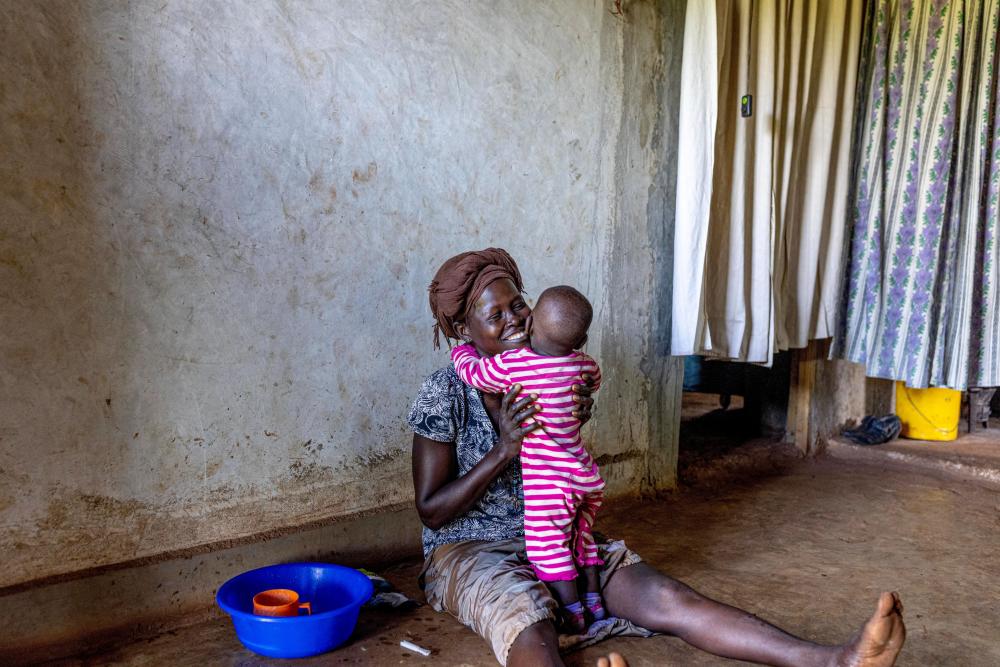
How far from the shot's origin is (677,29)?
11.9ft

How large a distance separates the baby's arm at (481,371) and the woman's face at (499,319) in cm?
5

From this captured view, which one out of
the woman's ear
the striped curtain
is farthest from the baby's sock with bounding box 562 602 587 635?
the striped curtain

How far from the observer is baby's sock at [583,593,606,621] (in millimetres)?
2256

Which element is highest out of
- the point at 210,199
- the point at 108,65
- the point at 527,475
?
the point at 108,65

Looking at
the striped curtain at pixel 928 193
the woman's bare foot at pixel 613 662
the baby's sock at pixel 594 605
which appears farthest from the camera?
the striped curtain at pixel 928 193

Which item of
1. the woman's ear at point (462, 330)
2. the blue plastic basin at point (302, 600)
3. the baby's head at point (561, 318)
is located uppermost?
the baby's head at point (561, 318)

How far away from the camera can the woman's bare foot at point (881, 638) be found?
1.73 metres

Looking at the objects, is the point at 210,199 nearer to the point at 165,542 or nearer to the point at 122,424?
the point at 122,424

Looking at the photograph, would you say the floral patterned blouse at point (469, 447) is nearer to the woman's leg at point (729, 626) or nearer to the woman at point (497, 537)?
the woman at point (497, 537)

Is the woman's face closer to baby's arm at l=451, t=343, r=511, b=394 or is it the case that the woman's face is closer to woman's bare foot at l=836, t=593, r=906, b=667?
baby's arm at l=451, t=343, r=511, b=394

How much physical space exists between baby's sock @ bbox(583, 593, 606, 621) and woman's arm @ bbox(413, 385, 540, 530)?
0.42m

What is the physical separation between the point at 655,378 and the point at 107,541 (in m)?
2.40

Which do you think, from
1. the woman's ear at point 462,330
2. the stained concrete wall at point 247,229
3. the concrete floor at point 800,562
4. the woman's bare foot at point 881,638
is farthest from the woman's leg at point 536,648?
the stained concrete wall at point 247,229

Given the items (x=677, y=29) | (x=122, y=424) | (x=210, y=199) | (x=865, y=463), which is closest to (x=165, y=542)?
(x=122, y=424)
